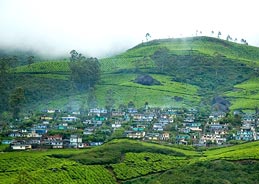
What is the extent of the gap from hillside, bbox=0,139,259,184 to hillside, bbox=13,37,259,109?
38.8 m

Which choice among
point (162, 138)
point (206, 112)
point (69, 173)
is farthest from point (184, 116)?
point (69, 173)

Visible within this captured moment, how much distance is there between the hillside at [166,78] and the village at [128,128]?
10.7 metres

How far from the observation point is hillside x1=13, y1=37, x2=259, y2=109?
4813 inches

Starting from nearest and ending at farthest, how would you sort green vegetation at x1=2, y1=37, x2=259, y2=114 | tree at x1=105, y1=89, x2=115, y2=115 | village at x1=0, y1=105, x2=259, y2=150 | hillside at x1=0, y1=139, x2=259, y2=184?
hillside at x1=0, y1=139, x2=259, y2=184 → village at x1=0, y1=105, x2=259, y2=150 → tree at x1=105, y1=89, x2=115, y2=115 → green vegetation at x1=2, y1=37, x2=259, y2=114

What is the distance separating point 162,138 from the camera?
88750 millimetres

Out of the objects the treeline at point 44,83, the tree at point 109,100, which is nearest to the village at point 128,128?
the tree at point 109,100

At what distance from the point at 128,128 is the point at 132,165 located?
22247mm

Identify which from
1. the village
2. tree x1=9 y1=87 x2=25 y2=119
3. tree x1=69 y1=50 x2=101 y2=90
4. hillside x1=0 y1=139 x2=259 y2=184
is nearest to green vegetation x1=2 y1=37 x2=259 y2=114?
tree x1=69 y1=50 x2=101 y2=90

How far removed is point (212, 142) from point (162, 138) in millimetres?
9242

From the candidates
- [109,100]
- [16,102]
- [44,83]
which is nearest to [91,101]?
[109,100]

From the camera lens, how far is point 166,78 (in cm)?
14088

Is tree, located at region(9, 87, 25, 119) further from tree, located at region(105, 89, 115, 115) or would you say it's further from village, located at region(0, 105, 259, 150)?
tree, located at region(105, 89, 115, 115)

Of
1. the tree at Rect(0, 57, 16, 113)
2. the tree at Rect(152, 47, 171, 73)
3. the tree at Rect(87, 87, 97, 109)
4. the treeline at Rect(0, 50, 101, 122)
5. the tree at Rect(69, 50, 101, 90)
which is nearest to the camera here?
the tree at Rect(87, 87, 97, 109)

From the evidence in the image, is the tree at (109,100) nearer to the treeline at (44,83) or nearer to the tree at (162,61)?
the treeline at (44,83)
